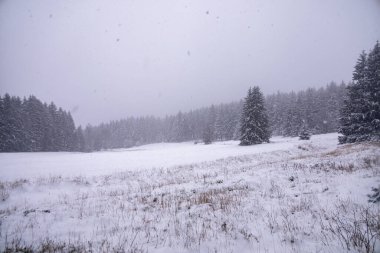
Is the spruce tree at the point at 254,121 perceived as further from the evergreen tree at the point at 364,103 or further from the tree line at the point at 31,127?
the tree line at the point at 31,127

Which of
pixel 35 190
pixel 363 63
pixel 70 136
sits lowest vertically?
pixel 35 190

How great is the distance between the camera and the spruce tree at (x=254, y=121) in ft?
128

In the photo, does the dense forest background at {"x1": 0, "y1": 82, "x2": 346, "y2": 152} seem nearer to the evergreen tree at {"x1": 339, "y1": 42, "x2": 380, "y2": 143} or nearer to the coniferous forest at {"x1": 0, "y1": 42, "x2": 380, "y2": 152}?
the coniferous forest at {"x1": 0, "y1": 42, "x2": 380, "y2": 152}

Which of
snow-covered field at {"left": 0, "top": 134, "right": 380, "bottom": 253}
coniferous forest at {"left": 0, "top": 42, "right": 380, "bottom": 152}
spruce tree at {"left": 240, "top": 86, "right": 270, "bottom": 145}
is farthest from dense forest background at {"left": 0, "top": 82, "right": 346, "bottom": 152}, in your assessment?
snow-covered field at {"left": 0, "top": 134, "right": 380, "bottom": 253}

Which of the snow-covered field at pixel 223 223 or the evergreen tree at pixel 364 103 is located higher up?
the evergreen tree at pixel 364 103

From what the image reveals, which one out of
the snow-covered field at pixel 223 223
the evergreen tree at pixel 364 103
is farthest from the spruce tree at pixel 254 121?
the snow-covered field at pixel 223 223

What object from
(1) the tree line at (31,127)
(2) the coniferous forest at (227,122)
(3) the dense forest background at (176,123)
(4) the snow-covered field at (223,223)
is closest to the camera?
(4) the snow-covered field at (223,223)

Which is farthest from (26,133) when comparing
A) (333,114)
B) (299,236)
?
(333,114)

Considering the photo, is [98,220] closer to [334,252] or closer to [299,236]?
[299,236]

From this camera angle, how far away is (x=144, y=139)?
133500 mm

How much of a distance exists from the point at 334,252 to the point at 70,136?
83448mm

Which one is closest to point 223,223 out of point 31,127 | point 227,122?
point 31,127

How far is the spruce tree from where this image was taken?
38938 millimetres

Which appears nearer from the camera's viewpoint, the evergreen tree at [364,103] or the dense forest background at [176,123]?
the evergreen tree at [364,103]
